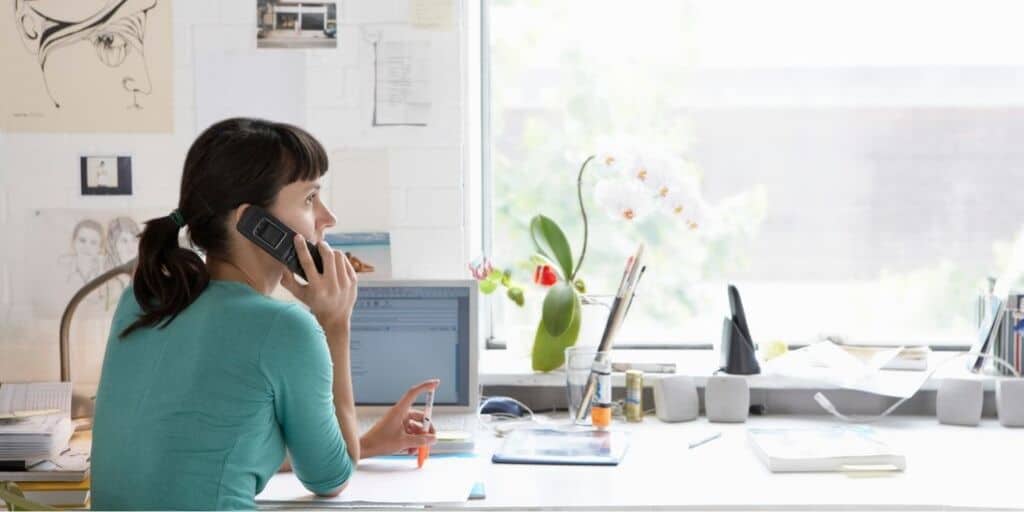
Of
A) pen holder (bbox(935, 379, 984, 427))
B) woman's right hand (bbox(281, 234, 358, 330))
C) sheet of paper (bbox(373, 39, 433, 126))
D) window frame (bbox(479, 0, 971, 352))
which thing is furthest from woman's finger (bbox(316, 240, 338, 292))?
pen holder (bbox(935, 379, 984, 427))

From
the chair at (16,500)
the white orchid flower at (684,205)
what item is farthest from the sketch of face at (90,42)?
the chair at (16,500)

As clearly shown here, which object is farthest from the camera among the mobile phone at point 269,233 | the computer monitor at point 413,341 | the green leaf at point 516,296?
the green leaf at point 516,296

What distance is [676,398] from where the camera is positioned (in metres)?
2.57

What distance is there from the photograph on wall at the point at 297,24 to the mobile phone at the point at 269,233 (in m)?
1.01

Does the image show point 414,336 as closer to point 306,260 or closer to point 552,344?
point 552,344

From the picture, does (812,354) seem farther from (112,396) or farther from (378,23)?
(112,396)

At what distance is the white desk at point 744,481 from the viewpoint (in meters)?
1.92

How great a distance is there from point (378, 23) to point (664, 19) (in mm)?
764

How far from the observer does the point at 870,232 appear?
119 inches

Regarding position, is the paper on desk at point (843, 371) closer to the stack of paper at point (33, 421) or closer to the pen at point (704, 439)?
the pen at point (704, 439)

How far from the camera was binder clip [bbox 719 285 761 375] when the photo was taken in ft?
8.61

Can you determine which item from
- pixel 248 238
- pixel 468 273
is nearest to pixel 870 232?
pixel 468 273

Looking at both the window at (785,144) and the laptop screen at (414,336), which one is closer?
the laptop screen at (414,336)

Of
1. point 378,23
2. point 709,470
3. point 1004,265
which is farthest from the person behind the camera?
point 1004,265
